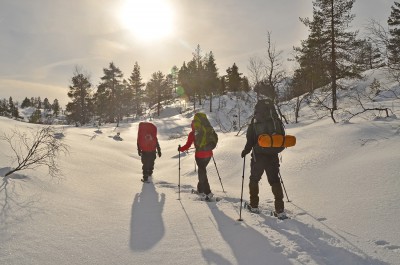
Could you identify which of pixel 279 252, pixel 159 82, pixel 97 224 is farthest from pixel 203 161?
pixel 159 82

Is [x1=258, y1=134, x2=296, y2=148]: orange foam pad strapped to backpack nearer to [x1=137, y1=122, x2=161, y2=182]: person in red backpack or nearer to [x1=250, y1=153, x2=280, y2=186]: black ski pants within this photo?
[x1=250, y1=153, x2=280, y2=186]: black ski pants

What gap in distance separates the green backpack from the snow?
1261mm

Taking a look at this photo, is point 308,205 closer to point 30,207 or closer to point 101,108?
point 30,207

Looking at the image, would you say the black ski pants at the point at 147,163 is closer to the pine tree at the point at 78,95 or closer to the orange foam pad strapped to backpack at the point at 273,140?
the orange foam pad strapped to backpack at the point at 273,140

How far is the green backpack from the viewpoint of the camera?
6.96 meters

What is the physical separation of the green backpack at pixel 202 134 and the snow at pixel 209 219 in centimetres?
126

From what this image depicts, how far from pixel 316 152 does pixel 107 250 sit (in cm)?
706

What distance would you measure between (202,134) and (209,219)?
237 centimetres

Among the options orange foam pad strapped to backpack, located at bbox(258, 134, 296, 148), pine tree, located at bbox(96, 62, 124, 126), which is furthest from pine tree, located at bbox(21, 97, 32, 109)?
orange foam pad strapped to backpack, located at bbox(258, 134, 296, 148)

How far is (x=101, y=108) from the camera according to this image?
2274 inches

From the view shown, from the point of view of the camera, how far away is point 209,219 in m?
5.18

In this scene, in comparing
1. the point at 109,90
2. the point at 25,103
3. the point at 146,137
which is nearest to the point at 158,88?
the point at 109,90

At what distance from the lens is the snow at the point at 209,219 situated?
360 centimetres

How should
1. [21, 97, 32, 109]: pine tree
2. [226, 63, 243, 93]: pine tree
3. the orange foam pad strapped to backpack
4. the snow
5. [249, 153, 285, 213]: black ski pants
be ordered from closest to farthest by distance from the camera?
the snow
the orange foam pad strapped to backpack
[249, 153, 285, 213]: black ski pants
[226, 63, 243, 93]: pine tree
[21, 97, 32, 109]: pine tree
